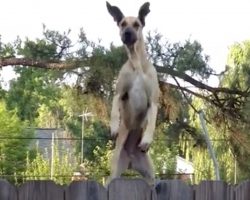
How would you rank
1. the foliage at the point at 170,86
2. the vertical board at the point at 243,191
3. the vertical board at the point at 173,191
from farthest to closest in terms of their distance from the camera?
the foliage at the point at 170,86, the vertical board at the point at 243,191, the vertical board at the point at 173,191

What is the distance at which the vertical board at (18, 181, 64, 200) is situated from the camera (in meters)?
3.26

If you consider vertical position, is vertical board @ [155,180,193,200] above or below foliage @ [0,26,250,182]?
below

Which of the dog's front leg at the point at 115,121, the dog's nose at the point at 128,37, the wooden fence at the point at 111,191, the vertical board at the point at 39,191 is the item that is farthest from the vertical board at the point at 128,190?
the dog's nose at the point at 128,37

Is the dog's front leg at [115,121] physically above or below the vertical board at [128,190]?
above

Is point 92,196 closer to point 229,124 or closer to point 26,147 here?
point 229,124

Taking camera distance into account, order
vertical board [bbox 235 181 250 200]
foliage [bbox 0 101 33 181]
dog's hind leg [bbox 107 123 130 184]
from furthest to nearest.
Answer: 1. foliage [bbox 0 101 33 181]
2. dog's hind leg [bbox 107 123 130 184]
3. vertical board [bbox 235 181 250 200]

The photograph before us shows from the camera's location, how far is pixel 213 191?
3.46 metres

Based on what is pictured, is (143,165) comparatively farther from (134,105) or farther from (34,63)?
(34,63)

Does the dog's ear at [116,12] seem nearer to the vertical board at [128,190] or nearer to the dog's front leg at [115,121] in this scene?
the dog's front leg at [115,121]

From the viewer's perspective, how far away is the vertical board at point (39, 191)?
326cm

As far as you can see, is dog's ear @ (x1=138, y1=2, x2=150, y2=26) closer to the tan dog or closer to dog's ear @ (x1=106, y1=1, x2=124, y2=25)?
the tan dog

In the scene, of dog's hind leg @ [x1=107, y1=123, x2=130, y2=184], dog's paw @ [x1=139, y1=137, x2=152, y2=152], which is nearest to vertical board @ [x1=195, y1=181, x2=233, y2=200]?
dog's paw @ [x1=139, y1=137, x2=152, y2=152]

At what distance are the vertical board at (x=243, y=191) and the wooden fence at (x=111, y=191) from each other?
0.44ft

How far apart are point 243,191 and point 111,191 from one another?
2.25 ft
